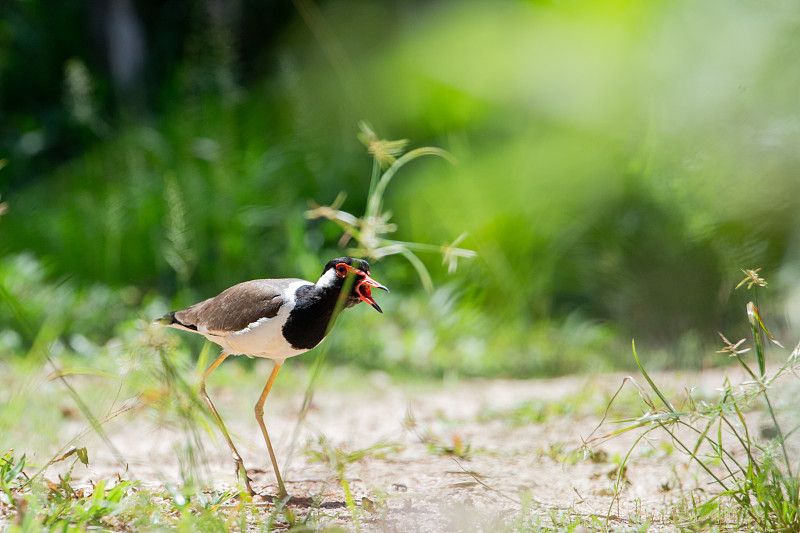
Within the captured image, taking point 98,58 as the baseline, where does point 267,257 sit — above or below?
below

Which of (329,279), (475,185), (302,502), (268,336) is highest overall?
(475,185)

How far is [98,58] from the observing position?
955 centimetres

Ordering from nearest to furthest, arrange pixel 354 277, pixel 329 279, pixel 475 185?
pixel 354 277 → pixel 329 279 → pixel 475 185

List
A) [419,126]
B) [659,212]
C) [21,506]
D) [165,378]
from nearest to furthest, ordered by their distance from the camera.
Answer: [21,506] → [165,378] → [659,212] → [419,126]

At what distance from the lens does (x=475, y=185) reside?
6.83 metres

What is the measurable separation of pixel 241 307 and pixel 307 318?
12.6 inches

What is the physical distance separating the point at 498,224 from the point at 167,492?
4.44 m

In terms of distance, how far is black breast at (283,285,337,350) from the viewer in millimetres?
2916

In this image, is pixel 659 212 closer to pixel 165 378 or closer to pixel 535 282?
pixel 535 282

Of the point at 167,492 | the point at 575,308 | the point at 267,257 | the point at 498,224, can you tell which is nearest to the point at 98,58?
the point at 267,257

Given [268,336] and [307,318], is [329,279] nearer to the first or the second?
[307,318]

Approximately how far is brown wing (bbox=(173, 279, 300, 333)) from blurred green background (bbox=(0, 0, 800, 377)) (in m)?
1.23

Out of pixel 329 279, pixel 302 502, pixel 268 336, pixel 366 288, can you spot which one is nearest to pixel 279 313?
pixel 268 336

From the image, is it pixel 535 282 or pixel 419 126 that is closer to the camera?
pixel 535 282
